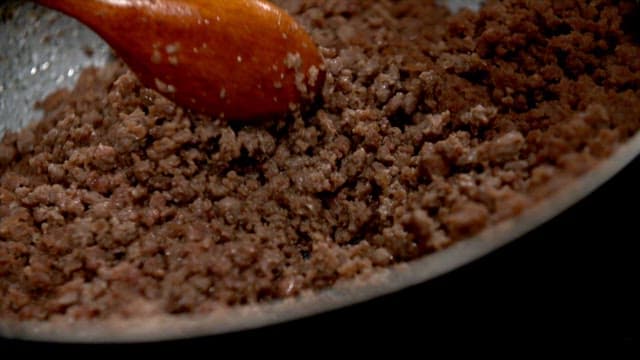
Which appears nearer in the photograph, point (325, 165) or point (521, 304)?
point (521, 304)

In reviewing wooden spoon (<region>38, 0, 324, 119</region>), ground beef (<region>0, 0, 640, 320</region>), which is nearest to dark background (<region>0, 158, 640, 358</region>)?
ground beef (<region>0, 0, 640, 320</region>)

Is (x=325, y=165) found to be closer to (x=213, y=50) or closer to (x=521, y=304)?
(x=213, y=50)

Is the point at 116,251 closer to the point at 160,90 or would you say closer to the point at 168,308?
the point at 168,308

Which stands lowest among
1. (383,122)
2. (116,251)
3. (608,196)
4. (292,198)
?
(116,251)

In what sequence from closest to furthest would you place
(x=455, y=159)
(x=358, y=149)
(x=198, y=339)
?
(x=198, y=339), (x=455, y=159), (x=358, y=149)

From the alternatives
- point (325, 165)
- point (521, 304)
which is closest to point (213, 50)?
point (325, 165)

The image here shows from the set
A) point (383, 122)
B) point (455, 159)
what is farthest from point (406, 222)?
point (383, 122)
